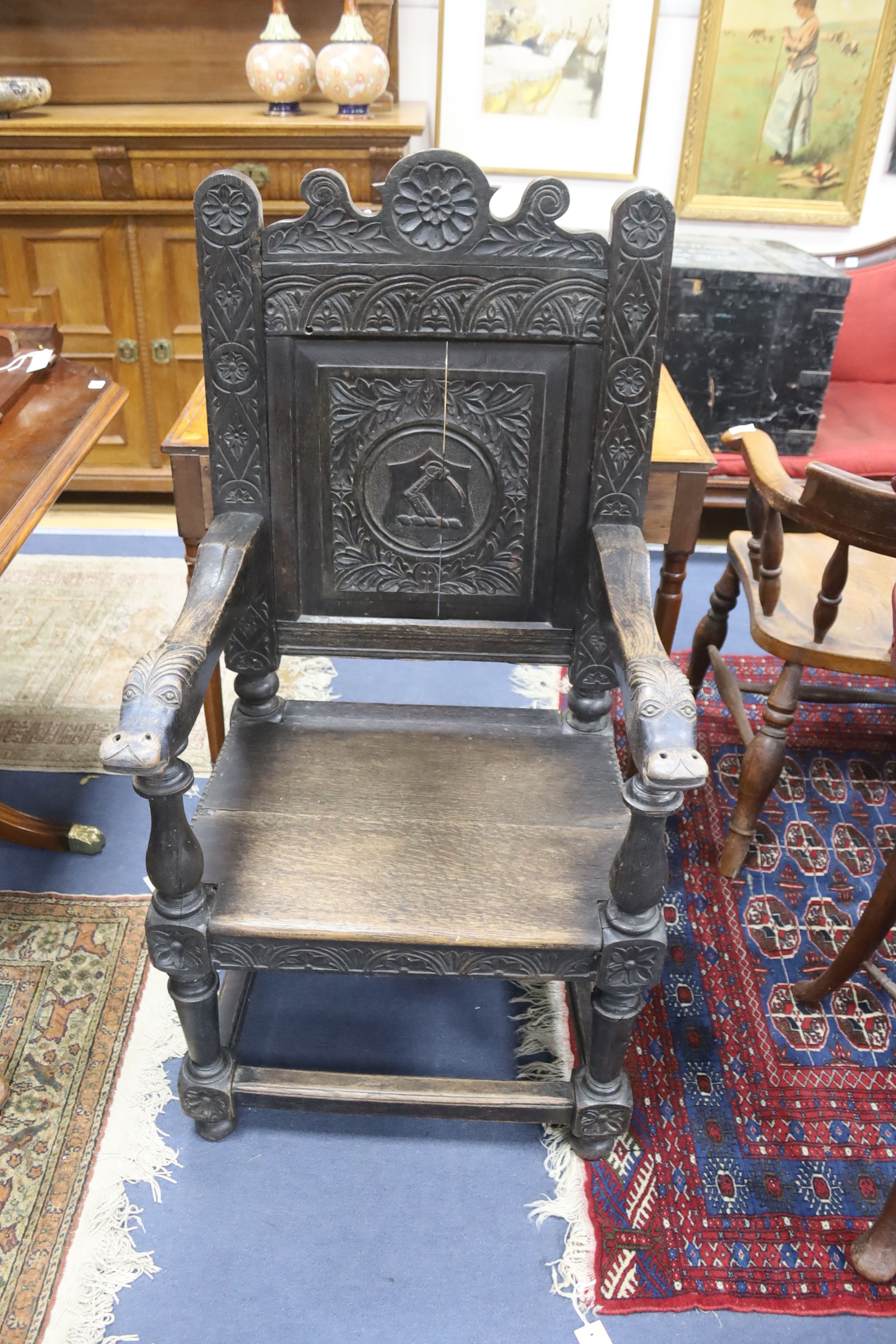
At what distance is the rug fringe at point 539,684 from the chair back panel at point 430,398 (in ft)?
3.08

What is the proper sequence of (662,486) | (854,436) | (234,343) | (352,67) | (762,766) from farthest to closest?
(854,436), (352,67), (762,766), (662,486), (234,343)

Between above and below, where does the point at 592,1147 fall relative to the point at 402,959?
below

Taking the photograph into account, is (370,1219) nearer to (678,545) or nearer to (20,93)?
(678,545)

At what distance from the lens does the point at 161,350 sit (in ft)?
10.3

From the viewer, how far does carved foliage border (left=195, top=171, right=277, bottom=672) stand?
1286 mm

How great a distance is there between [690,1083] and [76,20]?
3444mm

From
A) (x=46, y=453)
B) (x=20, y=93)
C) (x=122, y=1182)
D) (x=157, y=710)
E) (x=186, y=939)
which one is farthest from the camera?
(x=20, y=93)

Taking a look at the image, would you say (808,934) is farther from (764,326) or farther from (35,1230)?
(764,326)

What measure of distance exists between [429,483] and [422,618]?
0.71ft

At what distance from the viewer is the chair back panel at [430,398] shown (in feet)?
4.28

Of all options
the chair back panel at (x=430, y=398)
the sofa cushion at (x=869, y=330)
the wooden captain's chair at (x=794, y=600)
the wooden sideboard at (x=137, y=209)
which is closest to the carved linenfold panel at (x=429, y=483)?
the chair back panel at (x=430, y=398)

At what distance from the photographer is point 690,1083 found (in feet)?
5.36

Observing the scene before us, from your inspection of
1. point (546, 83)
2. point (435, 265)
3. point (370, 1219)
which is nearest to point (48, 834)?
point (370, 1219)

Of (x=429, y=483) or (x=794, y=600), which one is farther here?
(x=794, y=600)
